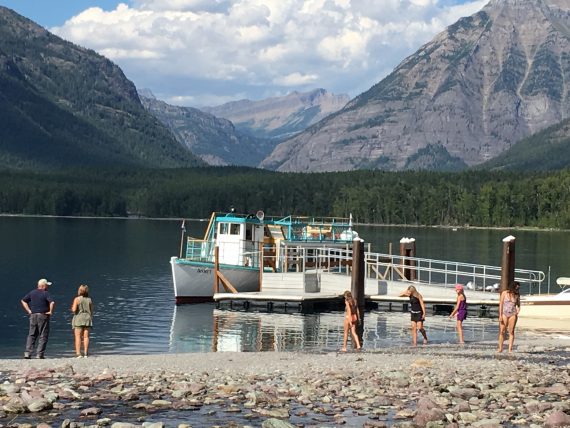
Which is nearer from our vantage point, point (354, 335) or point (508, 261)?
point (354, 335)

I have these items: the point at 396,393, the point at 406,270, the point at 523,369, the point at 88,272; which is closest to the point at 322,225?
the point at 406,270

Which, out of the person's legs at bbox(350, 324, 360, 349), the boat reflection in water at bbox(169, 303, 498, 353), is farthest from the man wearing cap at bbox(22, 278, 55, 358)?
the boat reflection in water at bbox(169, 303, 498, 353)

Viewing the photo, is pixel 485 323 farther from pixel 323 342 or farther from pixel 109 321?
pixel 109 321

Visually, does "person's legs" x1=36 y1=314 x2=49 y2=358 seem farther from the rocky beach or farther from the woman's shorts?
the woman's shorts

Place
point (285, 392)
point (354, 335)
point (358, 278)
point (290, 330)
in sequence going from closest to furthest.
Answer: point (285, 392) → point (354, 335) → point (358, 278) → point (290, 330)

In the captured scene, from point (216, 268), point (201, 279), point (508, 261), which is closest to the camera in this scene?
point (508, 261)

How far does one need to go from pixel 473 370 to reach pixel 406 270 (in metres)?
41.2

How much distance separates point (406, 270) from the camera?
7075 centimetres

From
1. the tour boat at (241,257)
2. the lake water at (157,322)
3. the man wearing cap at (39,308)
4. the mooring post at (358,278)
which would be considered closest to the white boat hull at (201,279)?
the tour boat at (241,257)

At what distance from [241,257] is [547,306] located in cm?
2305

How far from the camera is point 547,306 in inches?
1998

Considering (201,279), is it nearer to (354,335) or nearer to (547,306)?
(547,306)

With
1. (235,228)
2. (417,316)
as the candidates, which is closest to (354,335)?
(417,316)

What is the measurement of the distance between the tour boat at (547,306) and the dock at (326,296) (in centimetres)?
597
